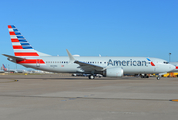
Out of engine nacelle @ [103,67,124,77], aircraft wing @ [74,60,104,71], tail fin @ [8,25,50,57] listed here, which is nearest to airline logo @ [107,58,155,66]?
aircraft wing @ [74,60,104,71]

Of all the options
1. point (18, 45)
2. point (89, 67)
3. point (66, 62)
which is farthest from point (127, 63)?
point (18, 45)

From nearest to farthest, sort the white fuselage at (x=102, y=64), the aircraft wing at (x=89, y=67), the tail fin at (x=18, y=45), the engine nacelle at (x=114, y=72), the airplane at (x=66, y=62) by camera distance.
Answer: the engine nacelle at (x=114, y=72) < the aircraft wing at (x=89, y=67) < the airplane at (x=66, y=62) < the white fuselage at (x=102, y=64) < the tail fin at (x=18, y=45)

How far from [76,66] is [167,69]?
15.9 m

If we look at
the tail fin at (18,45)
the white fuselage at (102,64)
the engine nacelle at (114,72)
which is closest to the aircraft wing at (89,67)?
the white fuselage at (102,64)

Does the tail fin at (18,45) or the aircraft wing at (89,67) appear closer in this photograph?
the aircraft wing at (89,67)

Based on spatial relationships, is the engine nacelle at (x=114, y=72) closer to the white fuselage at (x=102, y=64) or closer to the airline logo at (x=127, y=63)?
the white fuselage at (x=102, y=64)

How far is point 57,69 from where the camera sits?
35.2 metres

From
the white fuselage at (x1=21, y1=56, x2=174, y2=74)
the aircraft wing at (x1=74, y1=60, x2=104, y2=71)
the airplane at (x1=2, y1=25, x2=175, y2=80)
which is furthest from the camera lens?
the white fuselage at (x1=21, y1=56, x2=174, y2=74)

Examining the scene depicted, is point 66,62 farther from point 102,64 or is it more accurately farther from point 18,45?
point 18,45

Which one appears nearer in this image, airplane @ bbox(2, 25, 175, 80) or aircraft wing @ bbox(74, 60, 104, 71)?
aircraft wing @ bbox(74, 60, 104, 71)

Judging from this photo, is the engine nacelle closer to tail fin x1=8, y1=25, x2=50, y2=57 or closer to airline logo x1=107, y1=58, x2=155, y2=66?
airline logo x1=107, y1=58, x2=155, y2=66

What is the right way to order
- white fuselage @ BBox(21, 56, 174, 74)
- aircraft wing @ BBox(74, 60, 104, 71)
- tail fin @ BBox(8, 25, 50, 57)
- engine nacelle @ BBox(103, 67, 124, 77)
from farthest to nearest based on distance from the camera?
tail fin @ BBox(8, 25, 50, 57) → white fuselage @ BBox(21, 56, 174, 74) → aircraft wing @ BBox(74, 60, 104, 71) → engine nacelle @ BBox(103, 67, 124, 77)
